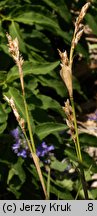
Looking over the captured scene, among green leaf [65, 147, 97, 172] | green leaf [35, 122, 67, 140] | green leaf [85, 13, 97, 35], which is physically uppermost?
Answer: green leaf [85, 13, 97, 35]

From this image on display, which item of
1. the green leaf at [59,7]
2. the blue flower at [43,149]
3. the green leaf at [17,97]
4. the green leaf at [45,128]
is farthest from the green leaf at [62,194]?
the green leaf at [59,7]

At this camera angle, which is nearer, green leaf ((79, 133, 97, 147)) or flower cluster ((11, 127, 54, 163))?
flower cluster ((11, 127, 54, 163))

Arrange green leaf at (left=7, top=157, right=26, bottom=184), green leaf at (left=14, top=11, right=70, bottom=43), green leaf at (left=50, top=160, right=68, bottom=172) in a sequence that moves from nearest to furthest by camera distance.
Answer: green leaf at (left=7, top=157, right=26, bottom=184)
green leaf at (left=14, top=11, right=70, bottom=43)
green leaf at (left=50, top=160, right=68, bottom=172)

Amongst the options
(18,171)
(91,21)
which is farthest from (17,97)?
(91,21)

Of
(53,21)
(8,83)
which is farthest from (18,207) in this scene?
(53,21)

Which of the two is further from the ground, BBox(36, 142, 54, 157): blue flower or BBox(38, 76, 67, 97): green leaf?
BBox(38, 76, 67, 97): green leaf

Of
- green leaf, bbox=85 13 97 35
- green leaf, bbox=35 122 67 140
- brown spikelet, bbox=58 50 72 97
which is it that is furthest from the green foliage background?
brown spikelet, bbox=58 50 72 97

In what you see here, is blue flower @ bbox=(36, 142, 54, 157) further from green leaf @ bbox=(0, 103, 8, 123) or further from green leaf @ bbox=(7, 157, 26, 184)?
green leaf @ bbox=(0, 103, 8, 123)

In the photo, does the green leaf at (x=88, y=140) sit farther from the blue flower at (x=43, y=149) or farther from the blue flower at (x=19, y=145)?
the blue flower at (x=19, y=145)

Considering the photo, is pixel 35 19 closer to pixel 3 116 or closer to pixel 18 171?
pixel 3 116

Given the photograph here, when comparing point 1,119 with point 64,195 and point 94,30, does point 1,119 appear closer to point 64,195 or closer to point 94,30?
point 64,195

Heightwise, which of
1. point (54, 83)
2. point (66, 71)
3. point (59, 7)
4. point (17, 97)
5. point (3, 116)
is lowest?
point (66, 71)
